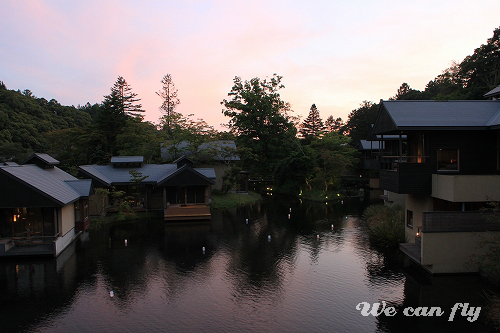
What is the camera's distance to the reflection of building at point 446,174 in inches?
589

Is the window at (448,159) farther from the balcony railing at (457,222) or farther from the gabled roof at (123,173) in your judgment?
the gabled roof at (123,173)

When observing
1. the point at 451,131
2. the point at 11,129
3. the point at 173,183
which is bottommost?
the point at 173,183

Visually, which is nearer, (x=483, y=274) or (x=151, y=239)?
(x=483, y=274)

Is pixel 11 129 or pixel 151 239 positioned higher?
pixel 11 129

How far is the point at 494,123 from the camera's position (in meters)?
16.6

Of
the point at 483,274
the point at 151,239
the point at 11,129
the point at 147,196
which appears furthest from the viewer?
the point at 11,129

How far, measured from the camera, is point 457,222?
49.1 ft

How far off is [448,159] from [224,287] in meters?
12.8

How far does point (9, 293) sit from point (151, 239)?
966 centimetres

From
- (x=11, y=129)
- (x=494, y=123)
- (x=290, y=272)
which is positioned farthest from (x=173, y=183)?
(x=11, y=129)

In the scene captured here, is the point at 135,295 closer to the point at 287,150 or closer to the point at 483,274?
the point at 483,274

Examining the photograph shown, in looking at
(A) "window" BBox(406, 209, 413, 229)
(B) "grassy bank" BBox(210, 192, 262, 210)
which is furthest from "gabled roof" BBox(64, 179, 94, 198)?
(A) "window" BBox(406, 209, 413, 229)

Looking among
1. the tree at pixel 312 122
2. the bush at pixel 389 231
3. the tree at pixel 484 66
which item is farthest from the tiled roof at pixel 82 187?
the tree at pixel 312 122

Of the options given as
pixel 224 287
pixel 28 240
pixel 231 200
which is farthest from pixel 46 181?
pixel 231 200
